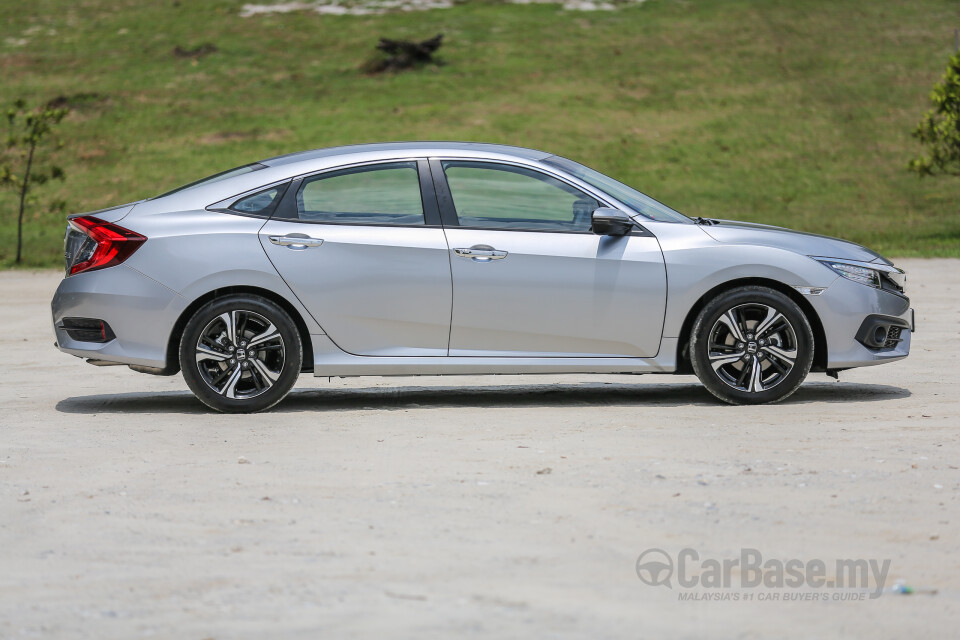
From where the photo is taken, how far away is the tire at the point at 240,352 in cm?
807

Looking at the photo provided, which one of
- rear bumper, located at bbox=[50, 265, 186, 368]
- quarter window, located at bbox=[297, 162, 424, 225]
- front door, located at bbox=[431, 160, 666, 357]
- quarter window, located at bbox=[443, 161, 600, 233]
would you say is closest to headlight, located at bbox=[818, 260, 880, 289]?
front door, located at bbox=[431, 160, 666, 357]

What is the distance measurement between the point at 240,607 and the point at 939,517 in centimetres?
294

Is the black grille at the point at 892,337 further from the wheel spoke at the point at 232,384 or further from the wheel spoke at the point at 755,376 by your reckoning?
the wheel spoke at the point at 232,384

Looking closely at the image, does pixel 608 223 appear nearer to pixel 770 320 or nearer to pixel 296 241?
pixel 770 320

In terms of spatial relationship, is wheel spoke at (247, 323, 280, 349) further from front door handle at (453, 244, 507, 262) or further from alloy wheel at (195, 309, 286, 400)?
front door handle at (453, 244, 507, 262)

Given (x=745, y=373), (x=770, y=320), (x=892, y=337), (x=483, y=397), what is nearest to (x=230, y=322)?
(x=483, y=397)

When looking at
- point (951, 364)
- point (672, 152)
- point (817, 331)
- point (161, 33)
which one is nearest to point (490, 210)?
point (817, 331)

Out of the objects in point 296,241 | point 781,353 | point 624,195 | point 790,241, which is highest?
point 624,195

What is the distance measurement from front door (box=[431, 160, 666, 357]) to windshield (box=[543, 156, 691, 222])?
10.9 inches

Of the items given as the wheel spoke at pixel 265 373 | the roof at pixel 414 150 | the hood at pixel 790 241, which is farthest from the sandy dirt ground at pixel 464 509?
the roof at pixel 414 150

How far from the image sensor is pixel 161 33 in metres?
52.6

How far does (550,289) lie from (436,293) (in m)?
0.72

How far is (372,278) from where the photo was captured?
8109 mm

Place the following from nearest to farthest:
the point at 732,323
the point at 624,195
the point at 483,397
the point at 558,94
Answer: the point at 732,323
the point at 624,195
the point at 483,397
the point at 558,94
